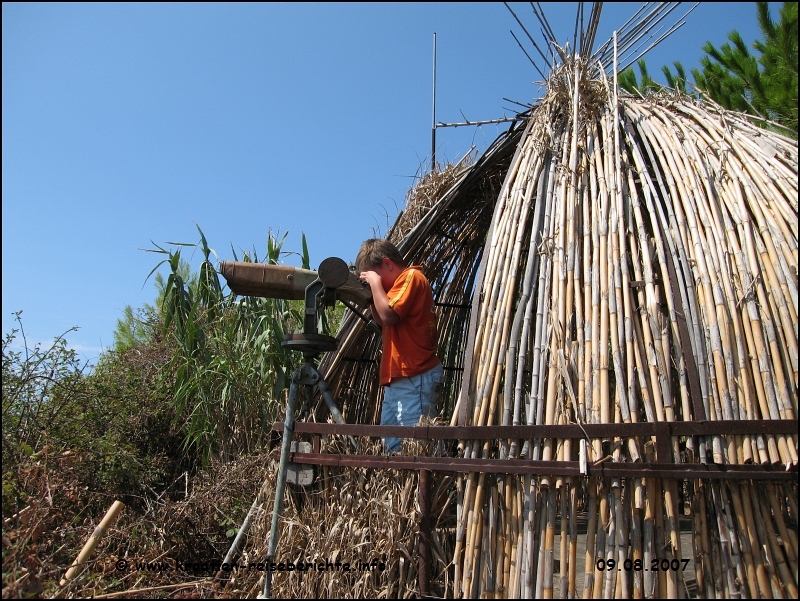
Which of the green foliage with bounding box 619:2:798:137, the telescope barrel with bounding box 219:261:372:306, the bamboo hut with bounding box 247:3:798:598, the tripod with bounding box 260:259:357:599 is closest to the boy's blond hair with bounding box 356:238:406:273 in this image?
the telescope barrel with bounding box 219:261:372:306

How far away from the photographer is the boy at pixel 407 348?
350 cm

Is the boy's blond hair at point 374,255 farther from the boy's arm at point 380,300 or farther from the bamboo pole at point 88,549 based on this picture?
the bamboo pole at point 88,549

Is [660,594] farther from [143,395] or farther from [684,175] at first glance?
[143,395]

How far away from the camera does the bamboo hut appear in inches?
92.9

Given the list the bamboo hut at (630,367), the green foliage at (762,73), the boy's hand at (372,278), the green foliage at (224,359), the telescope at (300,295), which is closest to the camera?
the bamboo hut at (630,367)

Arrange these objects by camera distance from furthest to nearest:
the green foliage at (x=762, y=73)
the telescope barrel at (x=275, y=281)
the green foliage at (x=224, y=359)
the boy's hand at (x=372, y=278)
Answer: the green foliage at (x=762, y=73) < the green foliage at (x=224, y=359) < the boy's hand at (x=372, y=278) < the telescope barrel at (x=275, y=281)

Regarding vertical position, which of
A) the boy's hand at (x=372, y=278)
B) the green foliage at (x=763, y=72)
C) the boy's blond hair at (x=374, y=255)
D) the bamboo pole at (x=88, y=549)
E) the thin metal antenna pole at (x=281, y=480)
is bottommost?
the bamboo pole at (x=88, y=549)

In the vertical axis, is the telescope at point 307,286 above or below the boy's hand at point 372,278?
below

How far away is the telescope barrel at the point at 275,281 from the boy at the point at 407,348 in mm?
132

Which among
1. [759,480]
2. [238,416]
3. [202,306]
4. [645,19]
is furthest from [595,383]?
[202,306]

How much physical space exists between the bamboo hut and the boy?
45cm

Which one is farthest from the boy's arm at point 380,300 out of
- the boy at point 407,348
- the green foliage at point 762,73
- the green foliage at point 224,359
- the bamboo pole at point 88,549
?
the green foliage at point 762,73

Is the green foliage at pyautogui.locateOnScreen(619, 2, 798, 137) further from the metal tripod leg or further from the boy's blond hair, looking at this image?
the metal tripod leg

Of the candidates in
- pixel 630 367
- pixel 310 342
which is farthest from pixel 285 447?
pixel 630 367
